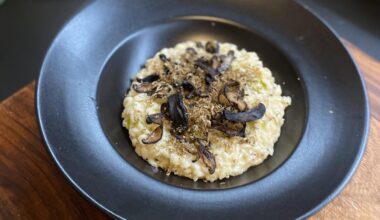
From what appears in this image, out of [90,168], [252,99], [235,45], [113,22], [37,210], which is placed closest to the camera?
[90,168]

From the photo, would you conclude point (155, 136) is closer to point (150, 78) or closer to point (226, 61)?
point (150, 78)

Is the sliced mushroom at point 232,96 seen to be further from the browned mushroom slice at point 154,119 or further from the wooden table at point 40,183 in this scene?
the wooden table at point 40,183

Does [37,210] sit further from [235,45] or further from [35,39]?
[35,39]

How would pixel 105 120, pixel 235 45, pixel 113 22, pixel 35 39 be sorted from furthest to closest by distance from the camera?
pixel 35 39
pixel 235 45
pixel 113 22
pixel 105 120

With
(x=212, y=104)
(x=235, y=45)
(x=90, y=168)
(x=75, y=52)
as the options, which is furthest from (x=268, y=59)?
(x=90, y=168)

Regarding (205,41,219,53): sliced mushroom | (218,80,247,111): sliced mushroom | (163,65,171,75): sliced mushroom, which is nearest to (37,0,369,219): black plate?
(205,41,219,53): sliced mushroom

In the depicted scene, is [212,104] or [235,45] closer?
[212,104]

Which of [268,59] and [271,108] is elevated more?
[268,59]
